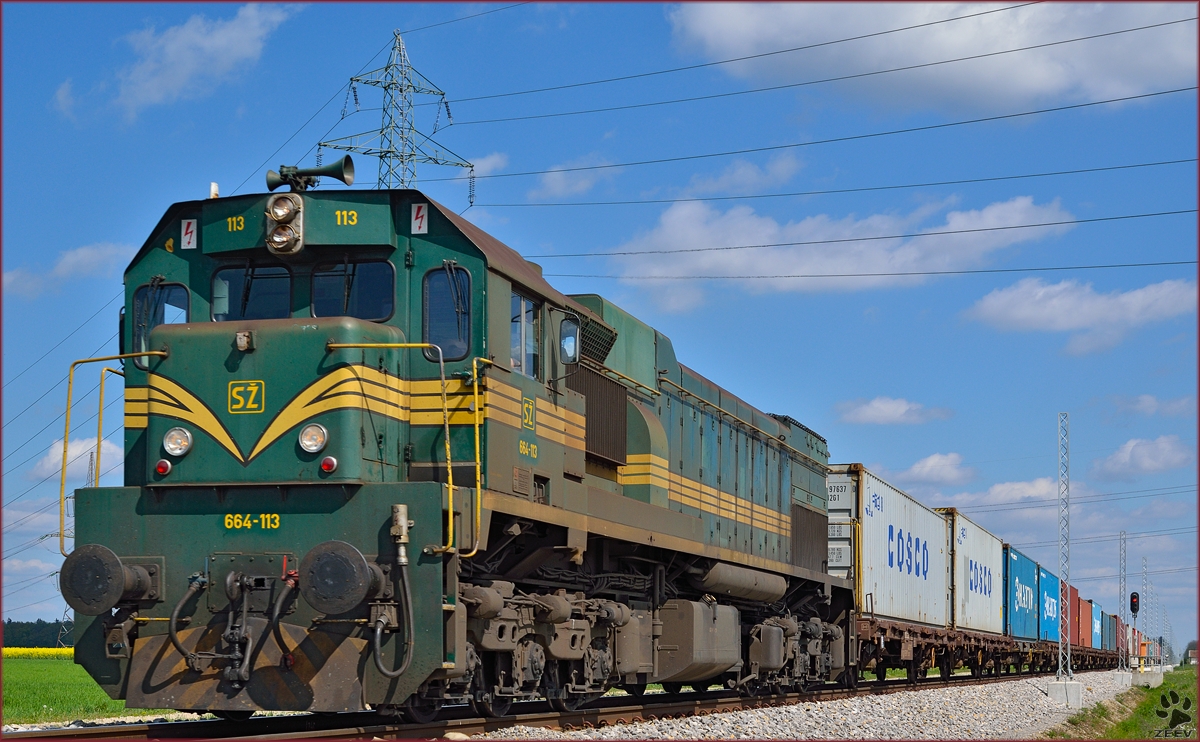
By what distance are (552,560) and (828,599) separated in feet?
29.7

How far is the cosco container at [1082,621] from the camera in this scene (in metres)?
44.5

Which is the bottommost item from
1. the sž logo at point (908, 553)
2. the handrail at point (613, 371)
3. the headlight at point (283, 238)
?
the sž logo at point (908, 553)

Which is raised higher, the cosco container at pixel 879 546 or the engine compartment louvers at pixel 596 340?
the engine compartment louvers at pixel 596 340

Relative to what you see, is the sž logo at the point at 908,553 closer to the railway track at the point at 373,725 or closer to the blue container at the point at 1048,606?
the railway track at the point at 373,725

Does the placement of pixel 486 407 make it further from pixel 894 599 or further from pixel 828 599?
pixel 894 599

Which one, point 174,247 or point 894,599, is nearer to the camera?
point 174,247

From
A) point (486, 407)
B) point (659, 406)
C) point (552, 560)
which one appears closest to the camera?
point (486, 407)

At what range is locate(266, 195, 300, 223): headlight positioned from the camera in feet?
30.7

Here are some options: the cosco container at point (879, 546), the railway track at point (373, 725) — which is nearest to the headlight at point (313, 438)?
the railway track at point (373, 725)

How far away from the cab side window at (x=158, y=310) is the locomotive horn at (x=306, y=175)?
111cm

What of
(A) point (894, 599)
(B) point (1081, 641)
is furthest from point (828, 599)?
(B) point (1081, 641)

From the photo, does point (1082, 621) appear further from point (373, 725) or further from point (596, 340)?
point (373, 725)

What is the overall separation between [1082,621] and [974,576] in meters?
20.4

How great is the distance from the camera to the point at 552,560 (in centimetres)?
1102
